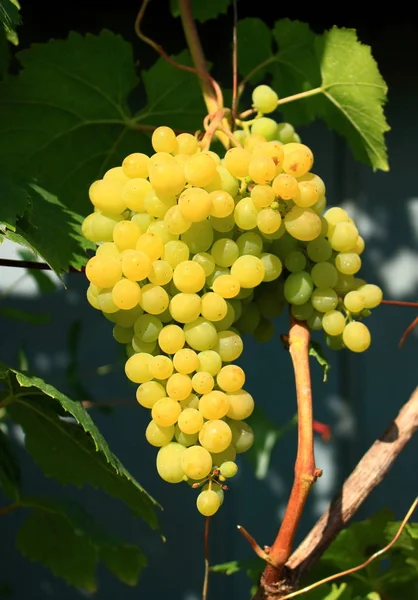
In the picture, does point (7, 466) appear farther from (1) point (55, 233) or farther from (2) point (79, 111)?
(2) point (79, 111)

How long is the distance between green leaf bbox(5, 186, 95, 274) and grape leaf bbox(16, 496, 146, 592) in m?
0.44

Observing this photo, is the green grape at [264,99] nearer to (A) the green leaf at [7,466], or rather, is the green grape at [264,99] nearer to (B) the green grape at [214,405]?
(B) the green grape at [214,405]

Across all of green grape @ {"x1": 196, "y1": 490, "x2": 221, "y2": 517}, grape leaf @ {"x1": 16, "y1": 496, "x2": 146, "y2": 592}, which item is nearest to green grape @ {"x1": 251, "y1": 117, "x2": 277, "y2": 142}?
green grape @ {"x1": 196, "y1": 490, "x2": 221, "y2": 517}

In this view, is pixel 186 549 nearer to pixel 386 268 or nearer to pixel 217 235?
pixel 386 268

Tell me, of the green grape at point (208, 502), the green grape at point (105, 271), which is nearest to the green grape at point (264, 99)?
the green grape at point (105, 271)

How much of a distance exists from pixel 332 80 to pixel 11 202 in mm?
385

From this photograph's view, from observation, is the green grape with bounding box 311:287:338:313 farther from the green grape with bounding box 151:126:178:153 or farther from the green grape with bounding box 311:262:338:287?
the green grape with bounding box 151:126:178:153

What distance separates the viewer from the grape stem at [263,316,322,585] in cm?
54

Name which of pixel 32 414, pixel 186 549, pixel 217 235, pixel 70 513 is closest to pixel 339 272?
pixel 217 235

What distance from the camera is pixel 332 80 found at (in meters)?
0.79

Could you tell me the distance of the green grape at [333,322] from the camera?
60 centimetres

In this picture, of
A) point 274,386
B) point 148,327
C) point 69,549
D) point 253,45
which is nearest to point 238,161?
point 148,327

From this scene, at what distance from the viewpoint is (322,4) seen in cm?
156

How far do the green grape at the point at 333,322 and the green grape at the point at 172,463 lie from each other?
154 millimetres
